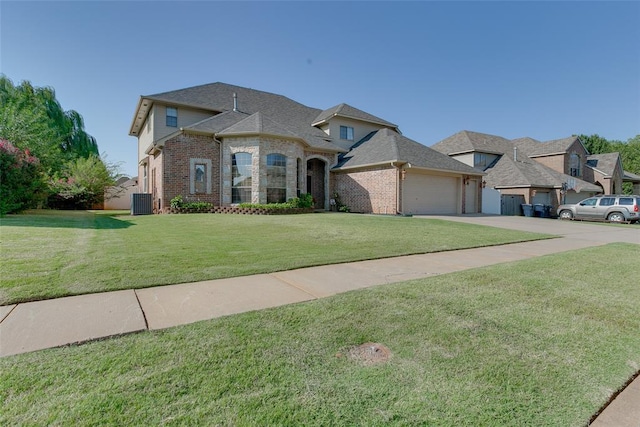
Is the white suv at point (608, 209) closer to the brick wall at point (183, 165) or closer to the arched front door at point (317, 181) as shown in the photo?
the arched front door at point (317, 181)

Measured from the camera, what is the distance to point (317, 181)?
2055 cm

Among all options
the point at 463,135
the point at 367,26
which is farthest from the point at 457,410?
the point at 463,135

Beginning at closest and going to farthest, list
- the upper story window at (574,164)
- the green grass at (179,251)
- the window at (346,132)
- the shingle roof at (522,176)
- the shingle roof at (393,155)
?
1. the green grass at (179,251)
2. the shingle roof at (393,155)
3. the window at (346,132)
4. the shingle roof at (522,176)
5. the upper story window at (574,164)

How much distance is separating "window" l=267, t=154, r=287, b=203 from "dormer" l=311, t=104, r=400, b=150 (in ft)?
22.6

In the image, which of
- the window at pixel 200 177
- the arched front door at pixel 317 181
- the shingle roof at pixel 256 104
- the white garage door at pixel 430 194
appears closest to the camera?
the window at pixel 200 177

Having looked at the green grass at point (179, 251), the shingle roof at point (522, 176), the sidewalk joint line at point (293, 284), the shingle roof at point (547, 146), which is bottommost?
the sidewalk joint line at point (293, 284)

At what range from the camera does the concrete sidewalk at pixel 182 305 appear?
2489 millimetres

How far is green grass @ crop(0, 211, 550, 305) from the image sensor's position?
4.07 meters

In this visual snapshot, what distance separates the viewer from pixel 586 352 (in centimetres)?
256

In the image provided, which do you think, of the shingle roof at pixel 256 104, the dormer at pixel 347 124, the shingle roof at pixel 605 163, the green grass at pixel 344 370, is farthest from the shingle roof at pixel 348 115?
the shingle roof at pixel 605 163

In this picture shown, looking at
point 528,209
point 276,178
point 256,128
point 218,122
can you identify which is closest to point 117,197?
point 218,122

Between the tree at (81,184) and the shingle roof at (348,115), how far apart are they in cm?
1687

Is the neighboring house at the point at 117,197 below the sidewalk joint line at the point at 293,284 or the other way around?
the other way around

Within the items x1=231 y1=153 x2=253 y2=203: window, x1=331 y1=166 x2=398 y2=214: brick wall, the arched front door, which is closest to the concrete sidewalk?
x1=231 y1=153 x2=253 y2=203: window
